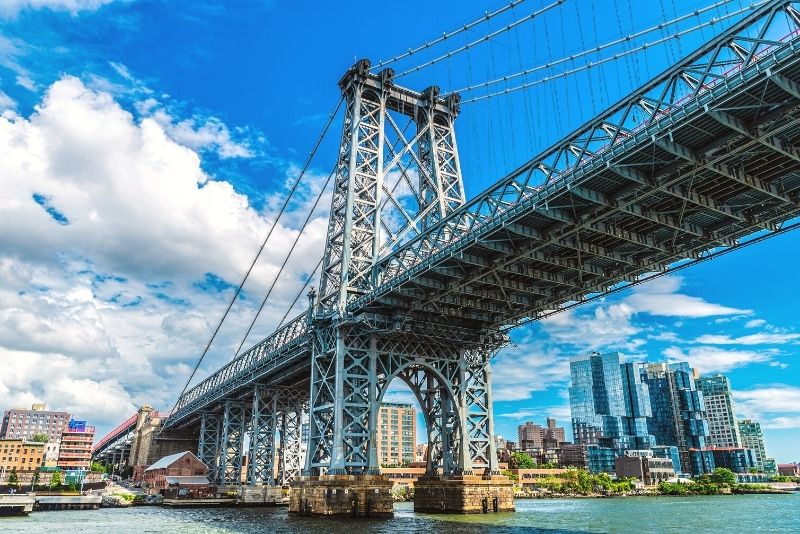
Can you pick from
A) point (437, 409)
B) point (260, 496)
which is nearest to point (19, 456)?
point (260, 496)

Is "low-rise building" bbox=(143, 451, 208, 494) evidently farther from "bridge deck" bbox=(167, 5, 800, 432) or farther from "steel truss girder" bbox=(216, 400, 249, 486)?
"bridge deck" bbox=(167, 5, 800, 432)

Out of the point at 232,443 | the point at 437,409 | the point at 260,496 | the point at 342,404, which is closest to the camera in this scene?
the point at 342,404

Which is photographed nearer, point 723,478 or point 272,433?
point 272,433

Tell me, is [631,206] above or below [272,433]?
above

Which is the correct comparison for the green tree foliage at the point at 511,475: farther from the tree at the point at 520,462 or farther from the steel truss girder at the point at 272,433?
the steel truss girder at the point at 272,433

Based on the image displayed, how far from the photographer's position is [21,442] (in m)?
170

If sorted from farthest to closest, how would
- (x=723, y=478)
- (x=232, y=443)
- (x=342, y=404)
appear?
1. (x=723, y=478)
2. (x=232, y=443)
3. (x=342, y=404)

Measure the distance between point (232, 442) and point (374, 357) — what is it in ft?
184

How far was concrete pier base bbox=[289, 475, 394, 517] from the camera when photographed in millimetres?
47688

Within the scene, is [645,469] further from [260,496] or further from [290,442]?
[260,496]

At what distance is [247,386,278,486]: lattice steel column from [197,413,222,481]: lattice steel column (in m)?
15.9

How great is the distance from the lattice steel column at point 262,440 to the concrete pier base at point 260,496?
1991 millimetres

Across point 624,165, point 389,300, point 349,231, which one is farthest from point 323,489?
point 624,165

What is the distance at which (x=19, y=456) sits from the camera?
167250 mm
